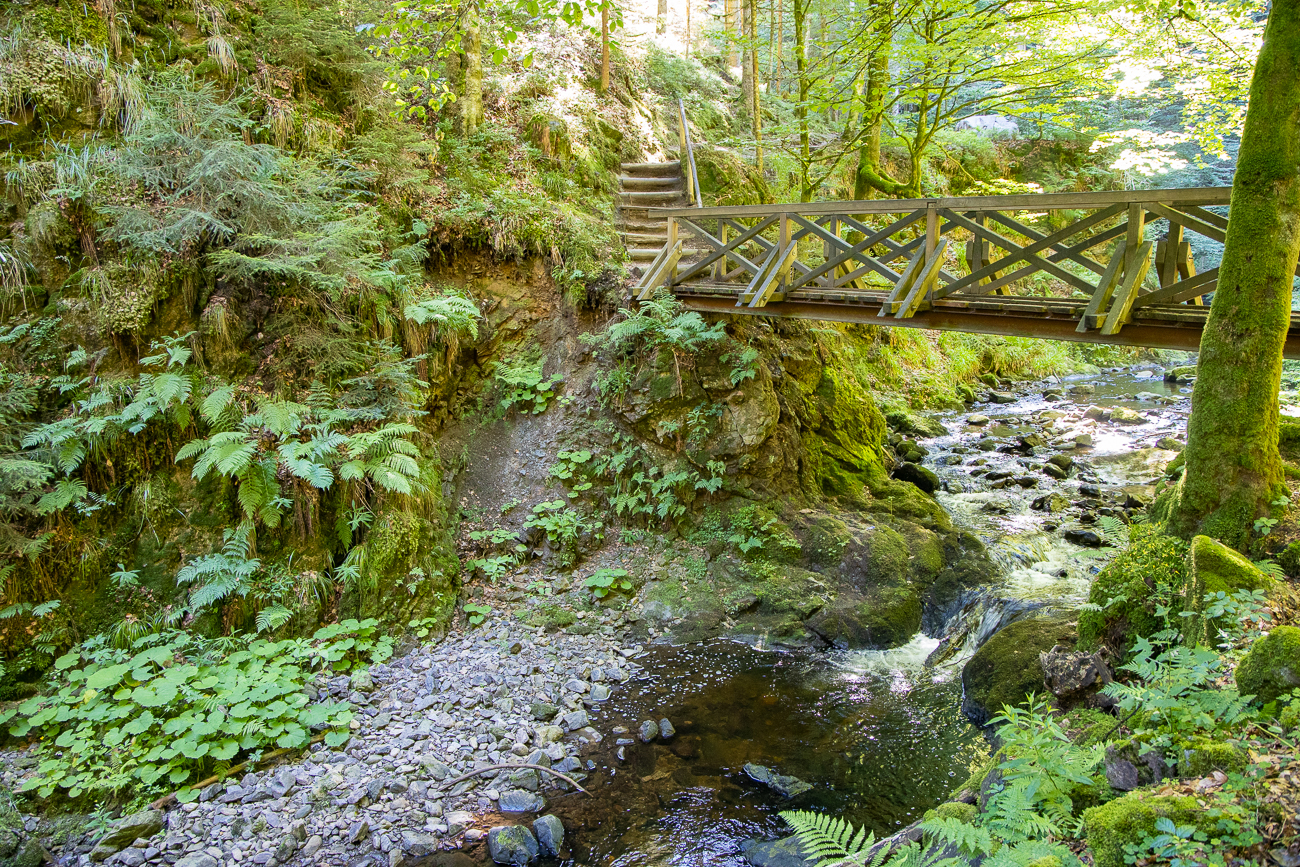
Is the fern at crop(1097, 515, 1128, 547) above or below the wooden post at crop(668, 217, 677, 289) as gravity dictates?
below

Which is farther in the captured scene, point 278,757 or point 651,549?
point 651,549

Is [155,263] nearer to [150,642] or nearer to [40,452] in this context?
[40,452]

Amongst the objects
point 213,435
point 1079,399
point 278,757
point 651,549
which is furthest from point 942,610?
point 1079,399

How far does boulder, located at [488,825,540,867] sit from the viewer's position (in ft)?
14.9

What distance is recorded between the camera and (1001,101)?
10.9m

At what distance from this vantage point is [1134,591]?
489 cm

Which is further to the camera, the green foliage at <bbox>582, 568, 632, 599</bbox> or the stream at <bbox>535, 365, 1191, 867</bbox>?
the green foliage at <bbox>582, 568, 632, 599</bbox>

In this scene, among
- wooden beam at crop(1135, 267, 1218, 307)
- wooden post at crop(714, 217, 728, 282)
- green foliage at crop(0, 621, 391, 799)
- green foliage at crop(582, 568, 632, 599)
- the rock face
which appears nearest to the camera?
green foliage at crop(0, 621, 391, 799)

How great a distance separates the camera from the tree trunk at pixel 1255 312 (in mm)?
4680

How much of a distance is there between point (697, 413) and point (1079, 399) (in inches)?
446

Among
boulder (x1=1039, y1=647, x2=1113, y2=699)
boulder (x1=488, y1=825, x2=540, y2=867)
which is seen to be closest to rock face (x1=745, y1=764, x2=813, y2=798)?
boulder (x1=488, y1=825, x2=540, y2=867)

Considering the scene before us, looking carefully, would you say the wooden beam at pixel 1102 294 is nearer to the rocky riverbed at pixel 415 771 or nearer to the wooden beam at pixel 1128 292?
the wooden beam at pixel 1128 292

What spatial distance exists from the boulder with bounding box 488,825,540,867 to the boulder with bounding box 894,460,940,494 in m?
7.53

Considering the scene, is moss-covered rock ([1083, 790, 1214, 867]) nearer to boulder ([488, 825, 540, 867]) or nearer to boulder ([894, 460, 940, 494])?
boulder ([488, 825, 540, 867])
